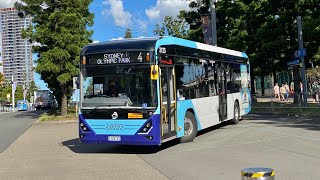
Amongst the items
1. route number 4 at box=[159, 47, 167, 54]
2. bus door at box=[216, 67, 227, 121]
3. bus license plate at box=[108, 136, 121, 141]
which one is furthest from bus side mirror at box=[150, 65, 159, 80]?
bus door at box=[216, 67, 227, 121]

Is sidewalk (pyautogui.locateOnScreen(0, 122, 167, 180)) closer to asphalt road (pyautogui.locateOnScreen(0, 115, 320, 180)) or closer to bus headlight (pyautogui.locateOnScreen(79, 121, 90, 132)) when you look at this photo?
asphalt road (pyautogui.locateOnScreen(0, 115, 320, 180))

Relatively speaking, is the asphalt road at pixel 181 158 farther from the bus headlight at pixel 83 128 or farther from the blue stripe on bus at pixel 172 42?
the blue stripe on bus at pixel 172 42

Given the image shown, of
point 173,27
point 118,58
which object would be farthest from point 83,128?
point 173,27

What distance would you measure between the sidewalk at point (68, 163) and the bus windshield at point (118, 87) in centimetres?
140

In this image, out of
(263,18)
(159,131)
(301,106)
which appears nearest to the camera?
(159,131)

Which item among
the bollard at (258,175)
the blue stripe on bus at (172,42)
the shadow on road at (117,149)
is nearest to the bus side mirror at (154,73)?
the blue stripe on bus at (172,42)

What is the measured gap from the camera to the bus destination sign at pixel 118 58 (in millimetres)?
11375

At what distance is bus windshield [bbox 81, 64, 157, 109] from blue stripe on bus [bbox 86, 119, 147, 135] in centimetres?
38

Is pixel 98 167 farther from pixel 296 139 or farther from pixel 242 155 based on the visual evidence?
pixel 296 139

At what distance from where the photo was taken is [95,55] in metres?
11.9

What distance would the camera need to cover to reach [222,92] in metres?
16.4

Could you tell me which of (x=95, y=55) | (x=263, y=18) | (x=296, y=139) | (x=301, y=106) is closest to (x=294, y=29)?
(x=263, y=18)

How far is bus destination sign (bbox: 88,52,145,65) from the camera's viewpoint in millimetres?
11375

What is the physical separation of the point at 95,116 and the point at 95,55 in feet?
5.45
